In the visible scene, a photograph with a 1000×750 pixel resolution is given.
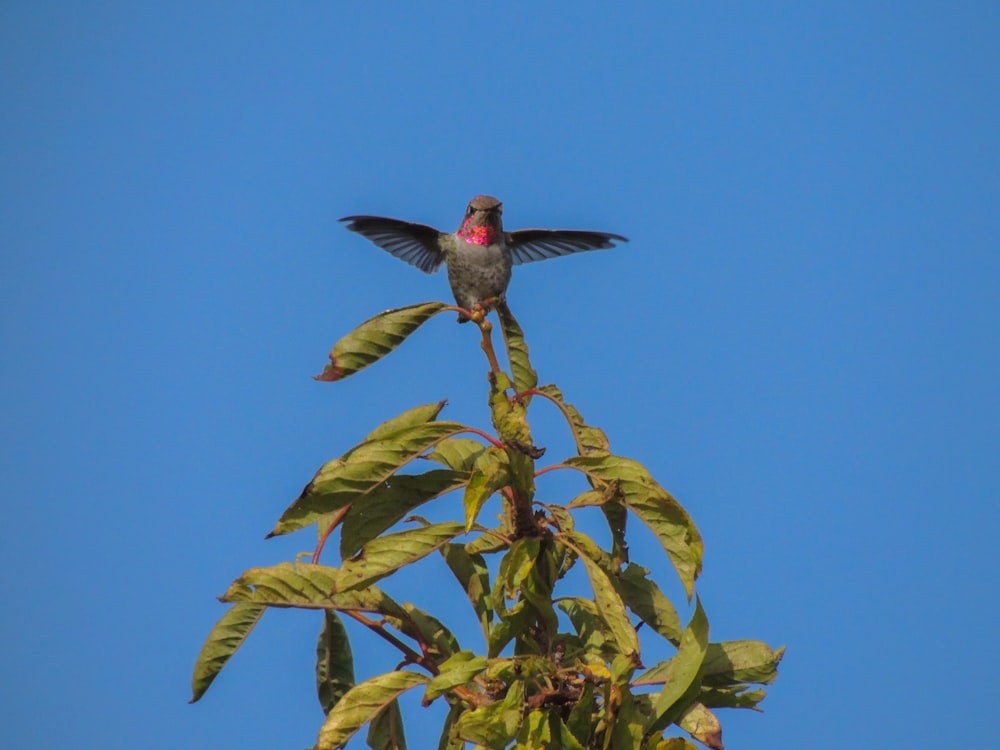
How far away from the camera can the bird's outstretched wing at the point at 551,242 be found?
306 inches

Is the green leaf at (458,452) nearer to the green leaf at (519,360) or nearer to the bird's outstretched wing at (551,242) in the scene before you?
the green leaf at (519,360)

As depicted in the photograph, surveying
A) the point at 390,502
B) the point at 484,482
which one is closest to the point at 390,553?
the point at 390,502

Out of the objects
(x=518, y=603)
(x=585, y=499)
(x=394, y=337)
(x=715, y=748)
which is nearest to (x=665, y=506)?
(x=585, y=499)

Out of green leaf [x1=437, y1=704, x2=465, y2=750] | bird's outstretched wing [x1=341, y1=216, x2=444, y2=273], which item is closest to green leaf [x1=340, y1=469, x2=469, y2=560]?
green leaf [x1=437, y1=704, x2=465, y2=750]

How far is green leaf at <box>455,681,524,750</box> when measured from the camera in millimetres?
3645

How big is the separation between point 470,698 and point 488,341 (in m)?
1.26

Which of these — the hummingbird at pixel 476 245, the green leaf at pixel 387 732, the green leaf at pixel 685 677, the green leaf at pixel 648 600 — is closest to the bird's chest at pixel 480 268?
the hummingbird at pixel 476 245

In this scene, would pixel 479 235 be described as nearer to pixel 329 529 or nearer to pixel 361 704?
pixel 329 529

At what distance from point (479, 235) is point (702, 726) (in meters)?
3.80

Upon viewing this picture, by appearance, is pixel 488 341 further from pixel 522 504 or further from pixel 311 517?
pixel 311 517

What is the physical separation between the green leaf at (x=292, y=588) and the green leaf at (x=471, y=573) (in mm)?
504

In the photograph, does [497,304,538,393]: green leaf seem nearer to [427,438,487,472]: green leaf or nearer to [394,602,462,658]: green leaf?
[427,438,487,472]: green leaf

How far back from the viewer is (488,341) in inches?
166

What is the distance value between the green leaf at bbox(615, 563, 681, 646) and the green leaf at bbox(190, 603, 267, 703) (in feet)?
4.58
